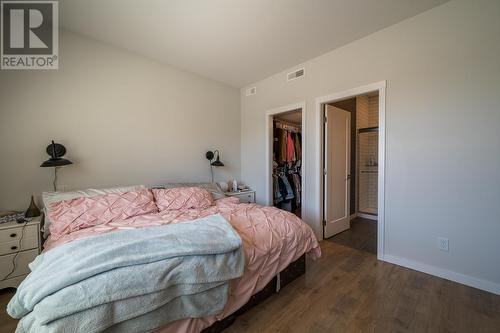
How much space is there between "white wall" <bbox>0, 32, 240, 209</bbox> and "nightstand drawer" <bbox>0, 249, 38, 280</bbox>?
0.58 meters

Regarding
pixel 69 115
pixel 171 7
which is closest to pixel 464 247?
pixel 171 7

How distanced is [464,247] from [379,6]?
2466 mm

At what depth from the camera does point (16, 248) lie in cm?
183

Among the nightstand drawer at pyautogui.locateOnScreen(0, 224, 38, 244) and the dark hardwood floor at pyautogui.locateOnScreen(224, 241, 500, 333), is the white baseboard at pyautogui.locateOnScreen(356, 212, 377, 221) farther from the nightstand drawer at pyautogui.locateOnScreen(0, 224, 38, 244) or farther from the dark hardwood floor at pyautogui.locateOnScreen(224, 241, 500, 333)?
the nightstand drawer at pyautogui.locateOnScreen(0, 224, 38, 244)

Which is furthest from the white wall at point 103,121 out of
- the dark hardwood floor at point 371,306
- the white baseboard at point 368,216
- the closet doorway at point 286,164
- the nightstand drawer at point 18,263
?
the white baseboard at point 368,216

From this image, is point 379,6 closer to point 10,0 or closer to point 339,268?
point 339,268

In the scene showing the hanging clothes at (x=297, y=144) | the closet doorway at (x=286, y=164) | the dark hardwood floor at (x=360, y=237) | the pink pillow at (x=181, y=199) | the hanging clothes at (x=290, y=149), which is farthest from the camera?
the hanging clothes at (x=297, y=144)

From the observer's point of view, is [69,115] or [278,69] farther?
[278,69]

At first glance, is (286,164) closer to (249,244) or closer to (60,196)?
(249,244)

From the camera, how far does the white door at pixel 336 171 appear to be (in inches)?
122

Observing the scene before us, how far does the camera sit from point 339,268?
2.29m

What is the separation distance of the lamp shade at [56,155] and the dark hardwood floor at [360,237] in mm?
3485

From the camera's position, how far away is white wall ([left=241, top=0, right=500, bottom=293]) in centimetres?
183

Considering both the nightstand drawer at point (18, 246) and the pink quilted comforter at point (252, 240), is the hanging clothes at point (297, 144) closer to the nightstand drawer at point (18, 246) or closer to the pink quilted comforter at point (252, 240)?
the pink quilted comforter at point (252, 240)
